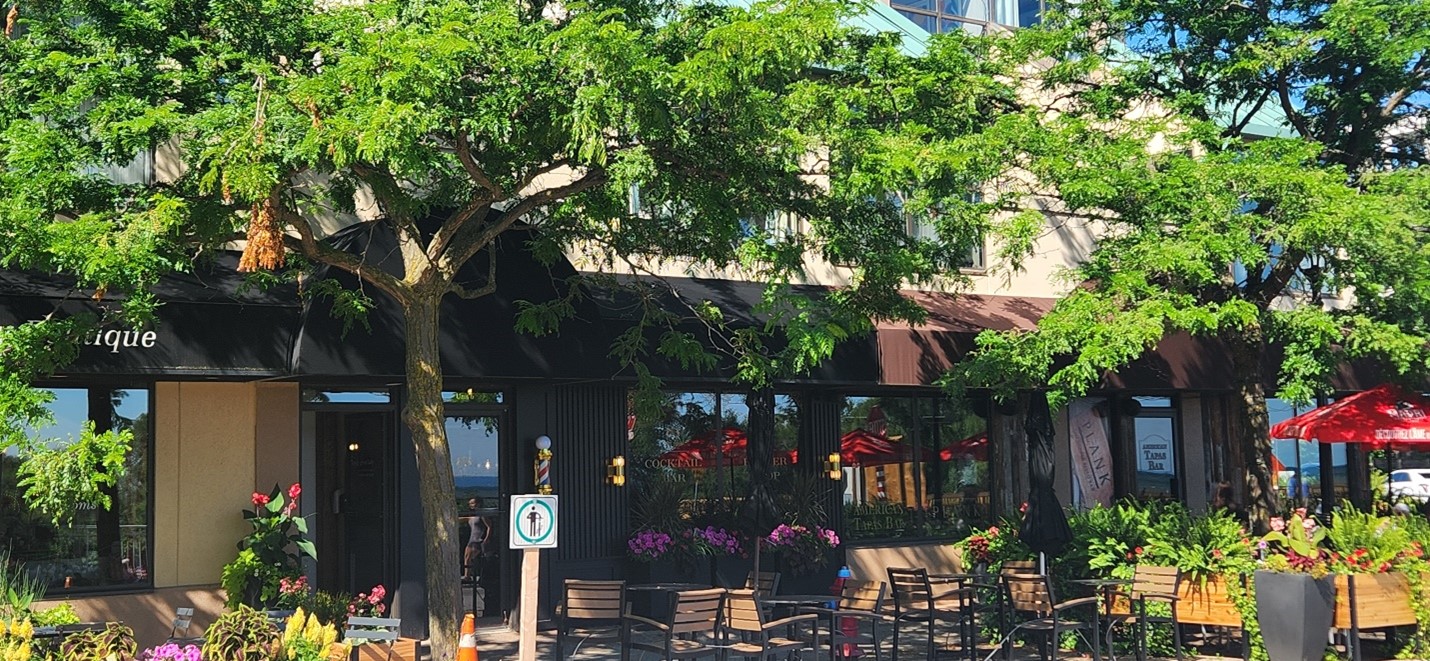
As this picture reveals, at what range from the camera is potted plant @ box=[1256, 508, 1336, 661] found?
11.9 meters

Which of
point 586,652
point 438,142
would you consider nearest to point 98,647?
point 438,142

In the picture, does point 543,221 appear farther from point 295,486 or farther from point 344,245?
point 295,486

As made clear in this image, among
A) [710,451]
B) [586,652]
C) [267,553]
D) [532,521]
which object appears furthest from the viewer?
[710,451]

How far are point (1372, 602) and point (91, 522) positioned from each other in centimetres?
1183

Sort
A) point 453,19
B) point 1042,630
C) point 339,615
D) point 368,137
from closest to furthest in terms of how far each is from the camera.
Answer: point 368,137
point 453,19
point 1042,630
point 339,615

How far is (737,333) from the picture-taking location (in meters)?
12.5

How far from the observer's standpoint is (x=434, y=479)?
10789 mm

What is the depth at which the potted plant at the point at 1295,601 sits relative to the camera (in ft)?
38.9

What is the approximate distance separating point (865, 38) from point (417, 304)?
585 centimetres

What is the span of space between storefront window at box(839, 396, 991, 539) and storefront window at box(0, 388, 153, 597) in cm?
876

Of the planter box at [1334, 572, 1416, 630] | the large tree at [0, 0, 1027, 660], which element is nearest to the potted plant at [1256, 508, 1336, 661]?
the planter box at [1334, 572, 1416, 630]

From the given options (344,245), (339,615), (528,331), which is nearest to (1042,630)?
(528,331)

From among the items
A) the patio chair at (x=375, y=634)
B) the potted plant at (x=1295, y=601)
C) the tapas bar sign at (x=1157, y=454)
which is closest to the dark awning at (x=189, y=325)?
the patio chair at (x=375, y=634)

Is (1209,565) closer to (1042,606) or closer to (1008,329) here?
(1042,606)
